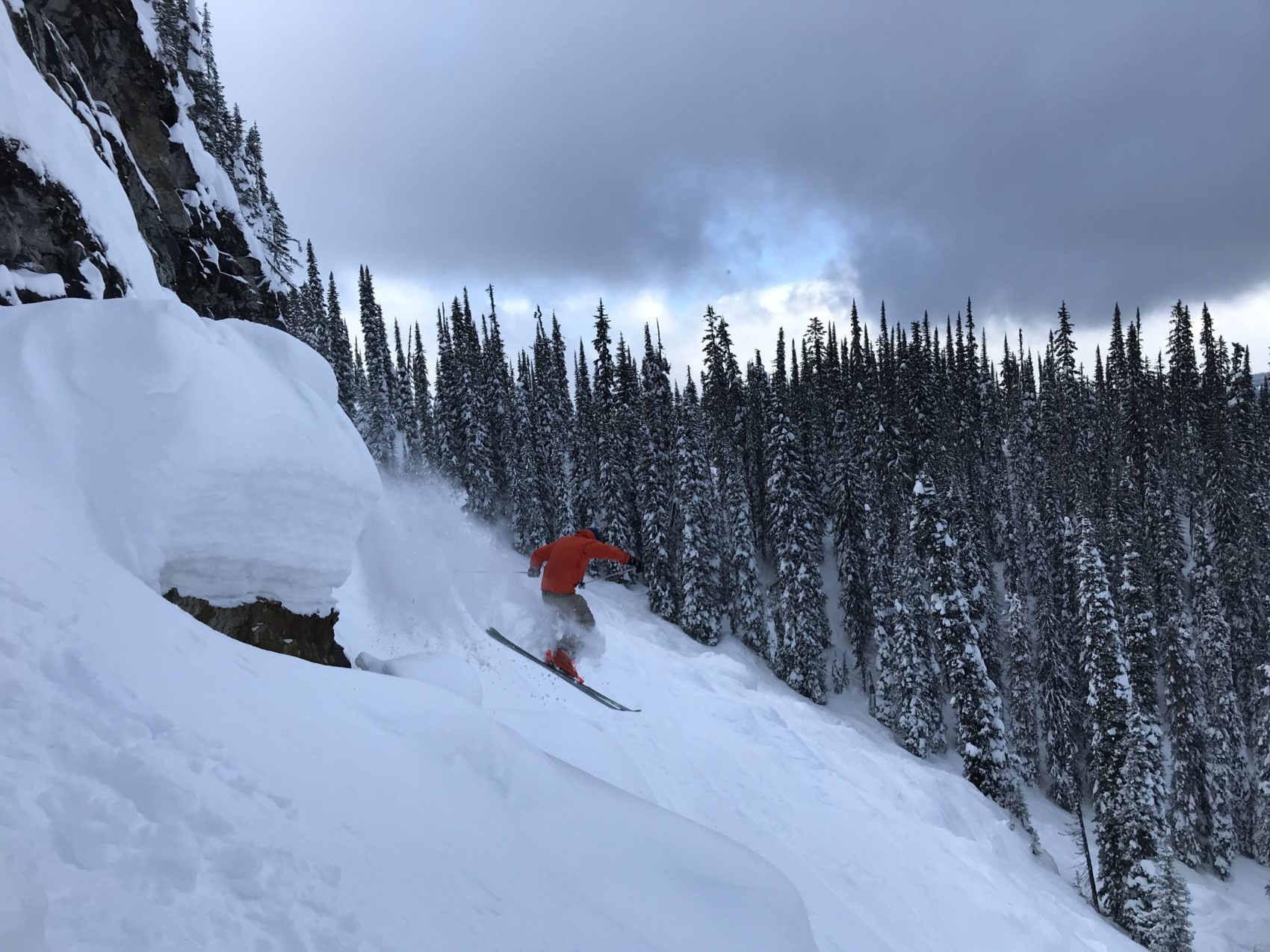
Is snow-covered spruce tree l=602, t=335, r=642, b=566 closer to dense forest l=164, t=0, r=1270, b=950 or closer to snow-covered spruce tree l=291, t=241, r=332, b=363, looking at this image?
dense forest l=164, t=0, r=1270, b=950

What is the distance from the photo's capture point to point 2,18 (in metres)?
6.93

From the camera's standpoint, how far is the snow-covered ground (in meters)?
2.87

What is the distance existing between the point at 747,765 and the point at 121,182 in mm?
13959

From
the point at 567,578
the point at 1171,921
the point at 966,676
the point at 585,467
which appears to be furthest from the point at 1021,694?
the point at 567,578

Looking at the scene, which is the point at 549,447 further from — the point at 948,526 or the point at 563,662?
the point at 563,662

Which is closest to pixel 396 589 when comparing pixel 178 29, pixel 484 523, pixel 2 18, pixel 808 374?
pixel 2 18

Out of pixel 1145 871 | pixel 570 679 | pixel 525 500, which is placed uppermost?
pixel 525 500

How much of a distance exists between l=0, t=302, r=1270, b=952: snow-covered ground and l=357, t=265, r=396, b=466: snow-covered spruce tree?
5316 cm

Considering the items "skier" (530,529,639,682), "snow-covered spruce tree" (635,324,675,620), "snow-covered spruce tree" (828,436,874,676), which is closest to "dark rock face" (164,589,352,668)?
"skier" (530,529,639,682)

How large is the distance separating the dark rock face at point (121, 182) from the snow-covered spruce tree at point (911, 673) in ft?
106

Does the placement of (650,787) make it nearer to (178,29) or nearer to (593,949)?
(593,949)

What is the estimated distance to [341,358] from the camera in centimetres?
5678

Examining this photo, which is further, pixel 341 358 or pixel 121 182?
pixel 341 358

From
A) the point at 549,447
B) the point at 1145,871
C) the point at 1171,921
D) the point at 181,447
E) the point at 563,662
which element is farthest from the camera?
the point at 549,447
